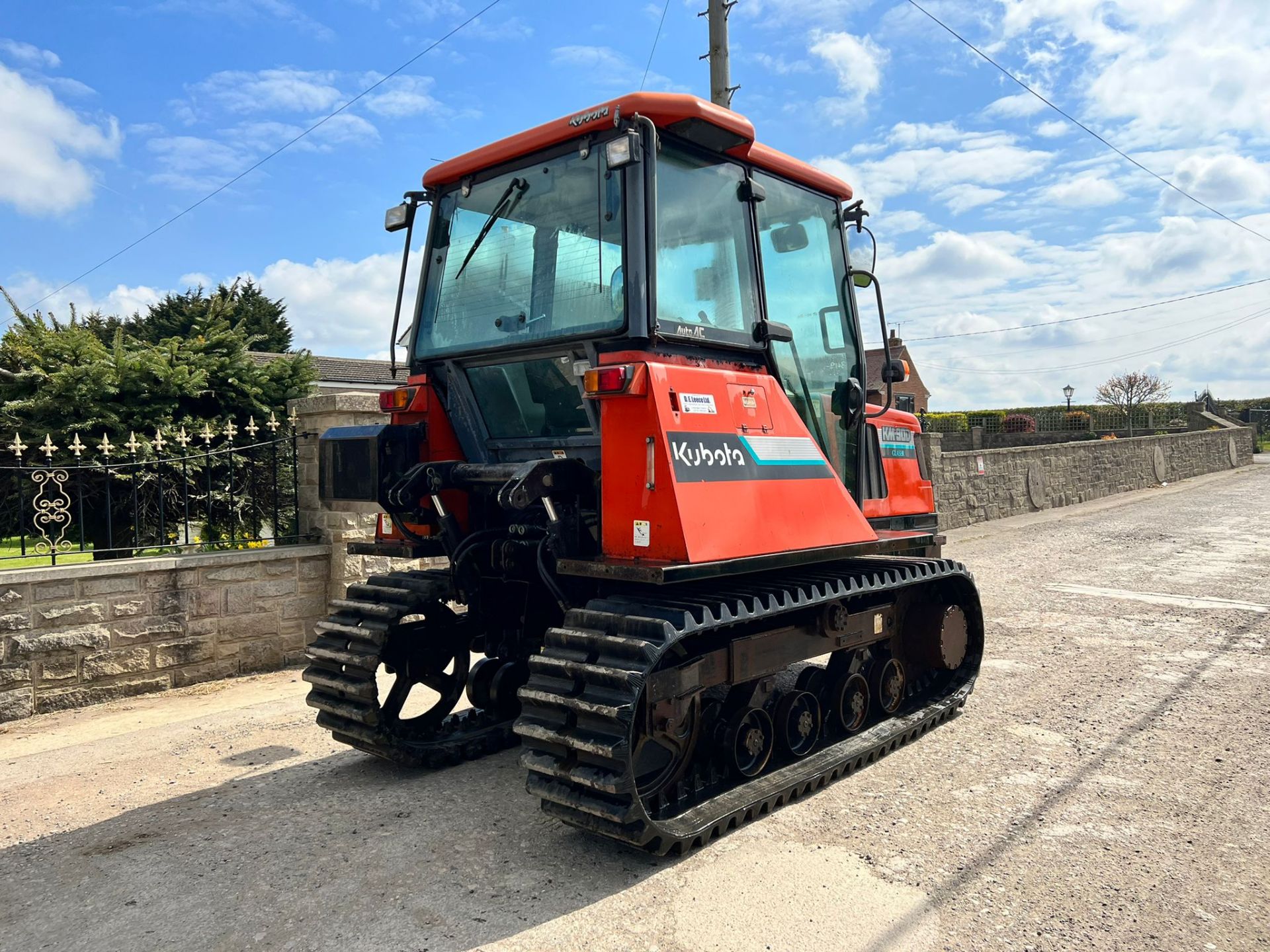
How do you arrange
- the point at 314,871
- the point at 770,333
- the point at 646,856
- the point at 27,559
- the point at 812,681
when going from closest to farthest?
the point at 314,871
the point at 646,856
the point at 770,333
the point at 812,681
the point at 27,559

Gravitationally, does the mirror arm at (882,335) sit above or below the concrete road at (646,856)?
above

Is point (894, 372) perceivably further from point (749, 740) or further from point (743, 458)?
point (749, 740)

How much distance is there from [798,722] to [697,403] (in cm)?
182

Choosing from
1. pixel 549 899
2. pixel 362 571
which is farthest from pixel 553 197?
pixel 362 571

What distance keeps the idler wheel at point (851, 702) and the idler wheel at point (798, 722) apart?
0.74 ft

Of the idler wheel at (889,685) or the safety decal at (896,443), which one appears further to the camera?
the safety decal at (896,443)

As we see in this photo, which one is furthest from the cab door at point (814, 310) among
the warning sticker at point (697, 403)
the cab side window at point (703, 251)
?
the warning sticker at point (697, 403)

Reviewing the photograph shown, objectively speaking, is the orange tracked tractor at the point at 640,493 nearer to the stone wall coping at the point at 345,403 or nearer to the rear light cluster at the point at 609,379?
the rear light cluster at the point at 609,379

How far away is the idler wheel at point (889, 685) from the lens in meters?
5.30

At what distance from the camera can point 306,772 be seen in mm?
4879

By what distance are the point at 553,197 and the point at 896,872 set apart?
3.30m

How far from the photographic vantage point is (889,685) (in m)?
5.39

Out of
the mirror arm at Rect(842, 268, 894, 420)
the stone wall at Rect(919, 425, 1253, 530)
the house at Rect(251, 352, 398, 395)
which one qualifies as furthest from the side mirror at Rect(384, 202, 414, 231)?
the house at Rect(251, 352, 398, 395)

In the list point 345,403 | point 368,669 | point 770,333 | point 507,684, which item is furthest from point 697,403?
point 345,403
